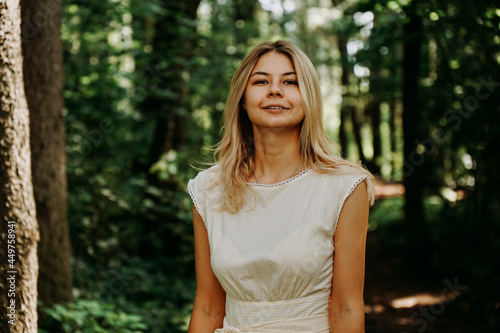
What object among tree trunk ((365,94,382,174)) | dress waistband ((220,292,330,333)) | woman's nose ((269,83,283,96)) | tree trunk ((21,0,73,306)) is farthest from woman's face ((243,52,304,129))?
tree trunk ((365,94,382,174))

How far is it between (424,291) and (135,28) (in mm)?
6229

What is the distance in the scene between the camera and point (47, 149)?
432cm

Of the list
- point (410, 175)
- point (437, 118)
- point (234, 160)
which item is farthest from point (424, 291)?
point (234, 160)

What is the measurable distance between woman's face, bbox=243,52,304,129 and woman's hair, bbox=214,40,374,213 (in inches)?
1.3

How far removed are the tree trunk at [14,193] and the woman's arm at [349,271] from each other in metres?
1.69

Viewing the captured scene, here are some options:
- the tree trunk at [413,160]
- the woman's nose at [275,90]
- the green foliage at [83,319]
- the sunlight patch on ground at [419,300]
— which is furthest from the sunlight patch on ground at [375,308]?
the woman's nose at [275,90]

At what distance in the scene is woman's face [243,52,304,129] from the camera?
2301mm

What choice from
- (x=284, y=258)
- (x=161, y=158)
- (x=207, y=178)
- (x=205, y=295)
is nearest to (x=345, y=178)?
(x=284, y=258)

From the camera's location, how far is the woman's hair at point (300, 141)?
2301 mm

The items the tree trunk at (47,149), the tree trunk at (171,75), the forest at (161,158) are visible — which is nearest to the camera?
the forest at (161,158)

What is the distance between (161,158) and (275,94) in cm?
579

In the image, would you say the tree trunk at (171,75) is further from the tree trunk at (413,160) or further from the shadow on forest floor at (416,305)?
the shadow on forest floor at (416,305)

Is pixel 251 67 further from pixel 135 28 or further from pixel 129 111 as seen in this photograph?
pixel 129 111

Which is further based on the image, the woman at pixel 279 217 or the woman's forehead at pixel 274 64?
the woman's forehead at pixel 274 64
